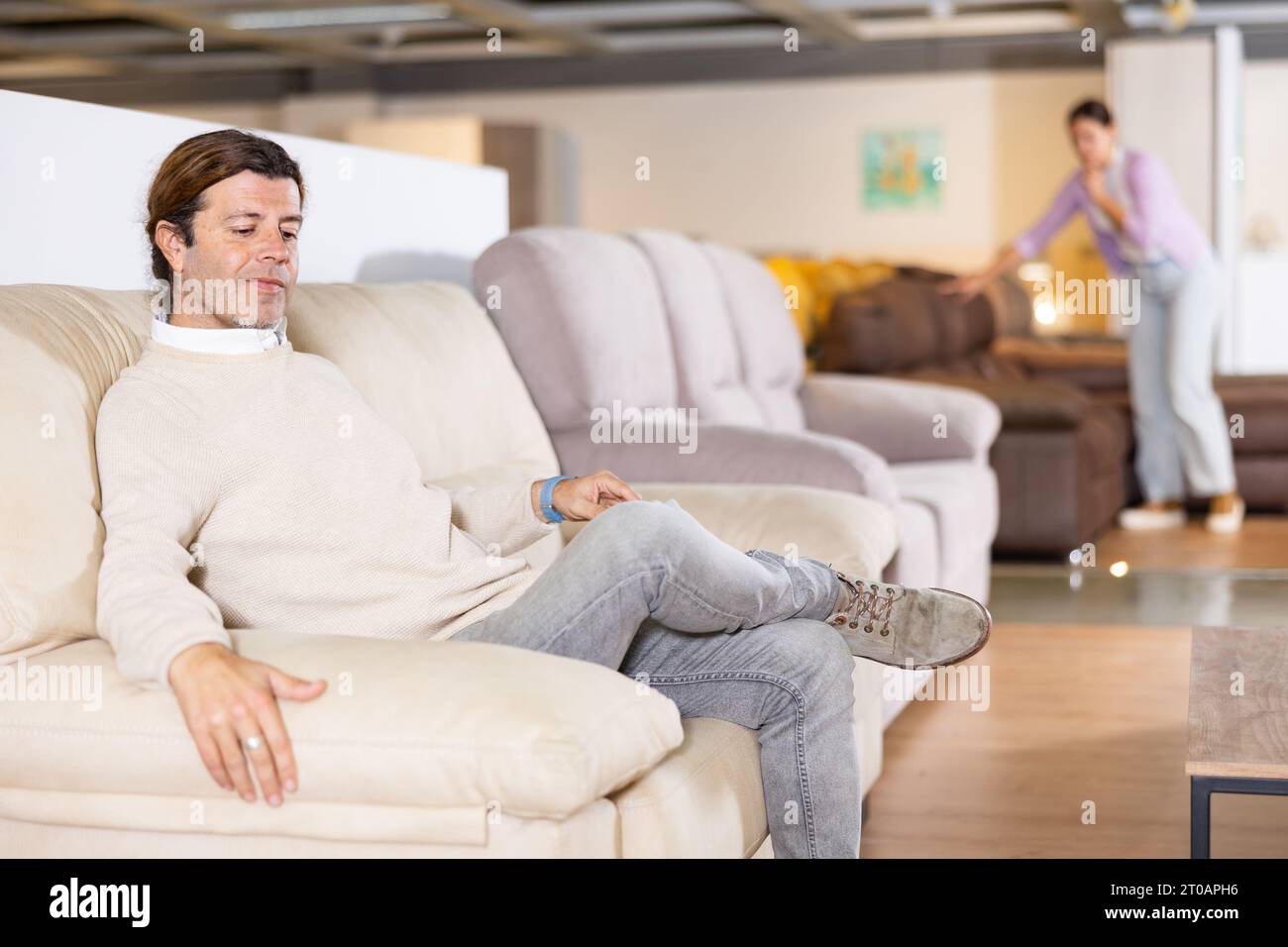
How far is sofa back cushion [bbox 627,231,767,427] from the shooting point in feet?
11.9

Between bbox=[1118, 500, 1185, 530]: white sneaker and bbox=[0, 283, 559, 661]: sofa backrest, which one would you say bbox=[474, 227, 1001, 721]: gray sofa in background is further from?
bbox=[1118, 500, 1185, 530]: white sneaker

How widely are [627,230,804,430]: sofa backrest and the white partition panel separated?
71cm

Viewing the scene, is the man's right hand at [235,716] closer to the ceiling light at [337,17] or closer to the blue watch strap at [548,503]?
the blue watch strap at [548,503]

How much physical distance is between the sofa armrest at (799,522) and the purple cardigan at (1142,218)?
129 inches

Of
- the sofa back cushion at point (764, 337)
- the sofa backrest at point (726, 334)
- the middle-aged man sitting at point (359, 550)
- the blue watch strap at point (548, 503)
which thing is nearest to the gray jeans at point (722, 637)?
the middle-aged man sitting at point (359, 550)

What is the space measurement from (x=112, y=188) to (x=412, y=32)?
826cm

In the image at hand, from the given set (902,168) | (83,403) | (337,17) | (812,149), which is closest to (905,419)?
(83,403)

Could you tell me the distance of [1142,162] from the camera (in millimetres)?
5633

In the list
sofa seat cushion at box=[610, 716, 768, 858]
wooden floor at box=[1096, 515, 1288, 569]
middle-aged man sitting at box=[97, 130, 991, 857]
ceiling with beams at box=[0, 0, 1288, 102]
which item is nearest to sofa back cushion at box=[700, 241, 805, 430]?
wooden floor at box=[1096, 515, 1288, 569]

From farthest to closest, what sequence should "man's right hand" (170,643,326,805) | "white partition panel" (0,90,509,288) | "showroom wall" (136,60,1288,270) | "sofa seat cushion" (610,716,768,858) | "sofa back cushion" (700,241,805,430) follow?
"showroom wall" (136,60,1288,270) < "sofa back cushion" (700,241,805,430) < "white partition panel" (0,90,509,288) < "sofa seat cushion" (610,716,768,858) < "man's right hand" (170,643,326,805)

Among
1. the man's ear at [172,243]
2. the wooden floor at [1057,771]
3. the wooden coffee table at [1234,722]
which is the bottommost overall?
the wooden floor at [1057,771]

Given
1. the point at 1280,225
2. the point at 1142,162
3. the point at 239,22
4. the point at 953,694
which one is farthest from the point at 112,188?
the point at 1280,225

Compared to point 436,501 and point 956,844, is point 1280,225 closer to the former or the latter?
point 956,844

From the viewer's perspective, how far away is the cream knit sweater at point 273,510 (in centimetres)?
173
